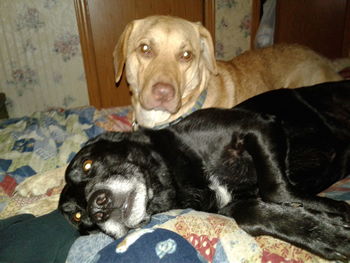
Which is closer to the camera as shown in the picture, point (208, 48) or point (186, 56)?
point (186, 56)

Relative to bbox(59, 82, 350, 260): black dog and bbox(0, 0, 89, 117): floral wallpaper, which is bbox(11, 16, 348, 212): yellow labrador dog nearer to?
bbox(59, 82, 350, 260): black dog

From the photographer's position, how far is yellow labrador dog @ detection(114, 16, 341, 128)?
243 centimetres

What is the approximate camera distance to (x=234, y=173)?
71.7 inches

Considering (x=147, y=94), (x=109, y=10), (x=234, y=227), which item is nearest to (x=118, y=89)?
(x=109, y=10)

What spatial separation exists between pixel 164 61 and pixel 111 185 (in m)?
1.36

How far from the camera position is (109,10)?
4.54 meters

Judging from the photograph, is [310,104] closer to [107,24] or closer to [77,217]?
[77,217]

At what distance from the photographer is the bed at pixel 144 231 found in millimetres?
1253

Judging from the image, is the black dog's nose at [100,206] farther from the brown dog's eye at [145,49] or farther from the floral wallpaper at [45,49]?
the floral wallpaper at [45,49]

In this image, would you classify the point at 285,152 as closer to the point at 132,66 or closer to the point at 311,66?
the point at 132,66

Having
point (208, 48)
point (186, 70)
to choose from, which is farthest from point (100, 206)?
point (208, 48)

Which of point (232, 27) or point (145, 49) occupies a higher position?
point (145, 49)

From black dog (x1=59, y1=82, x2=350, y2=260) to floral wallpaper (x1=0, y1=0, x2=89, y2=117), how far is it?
3.36 metres

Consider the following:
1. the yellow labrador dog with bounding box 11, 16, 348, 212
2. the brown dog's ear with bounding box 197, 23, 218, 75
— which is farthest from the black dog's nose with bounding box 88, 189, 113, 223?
the brown dog's ear with bounding box 197, 23, 218, 75
